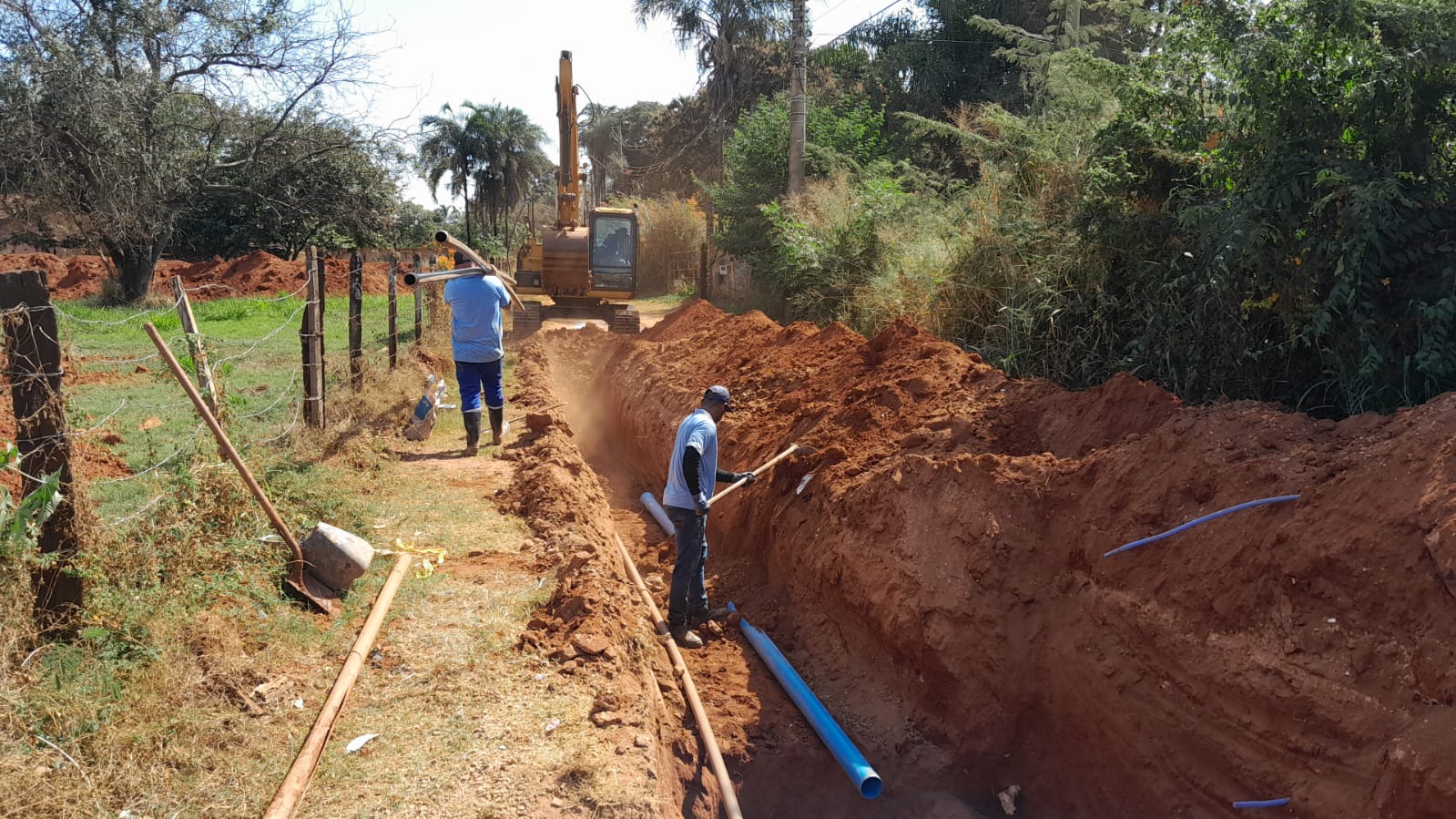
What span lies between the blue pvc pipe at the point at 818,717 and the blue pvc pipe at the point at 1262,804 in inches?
66.6

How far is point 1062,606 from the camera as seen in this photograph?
214 inches

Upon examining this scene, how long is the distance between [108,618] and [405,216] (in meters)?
27.4

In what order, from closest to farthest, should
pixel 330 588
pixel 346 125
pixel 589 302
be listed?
pixel 330 588 < pixel 589 302 < pixel 346 125

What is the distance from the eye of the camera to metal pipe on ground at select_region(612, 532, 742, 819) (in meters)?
4.80

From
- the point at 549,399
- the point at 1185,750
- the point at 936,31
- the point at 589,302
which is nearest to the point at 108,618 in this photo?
the point at 1185,750

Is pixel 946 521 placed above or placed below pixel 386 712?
above

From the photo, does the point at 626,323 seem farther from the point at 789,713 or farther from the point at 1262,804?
the point at 1262,804

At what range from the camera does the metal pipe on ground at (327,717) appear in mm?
3701

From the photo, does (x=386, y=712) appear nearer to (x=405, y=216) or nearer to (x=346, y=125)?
(x=346, y=125)

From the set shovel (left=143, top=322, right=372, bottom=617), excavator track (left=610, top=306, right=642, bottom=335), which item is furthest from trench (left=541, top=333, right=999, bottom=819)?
excavator track (left=610, top=306, right=642, bottom=335)

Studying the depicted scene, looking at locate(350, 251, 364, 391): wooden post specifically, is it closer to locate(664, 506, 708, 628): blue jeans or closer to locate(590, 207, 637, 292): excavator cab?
locate(664, 506, 708, 628): blue jeans

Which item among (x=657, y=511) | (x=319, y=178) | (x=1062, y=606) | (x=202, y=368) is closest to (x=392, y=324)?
(x=657, y=511)

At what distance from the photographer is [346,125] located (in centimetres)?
2456

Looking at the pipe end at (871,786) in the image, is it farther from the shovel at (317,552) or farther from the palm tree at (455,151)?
the palm tree at (455,151)
